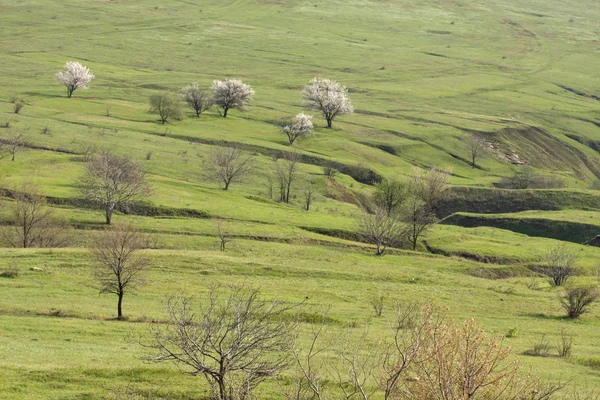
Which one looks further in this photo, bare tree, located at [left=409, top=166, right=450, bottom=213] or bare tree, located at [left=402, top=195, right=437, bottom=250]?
bare tree, located at [left=409, top=166, right=450, bottom=213]

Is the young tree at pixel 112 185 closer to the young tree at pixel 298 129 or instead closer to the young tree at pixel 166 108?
the young tree at pixel 298 129

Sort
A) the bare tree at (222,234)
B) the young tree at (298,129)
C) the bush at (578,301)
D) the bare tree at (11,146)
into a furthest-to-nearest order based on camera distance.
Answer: the young tree at (298,129) → the bare tree at (11,146) → the bare tree at (222,234) → the bush at (578,301)

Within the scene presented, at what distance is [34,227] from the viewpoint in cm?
6719

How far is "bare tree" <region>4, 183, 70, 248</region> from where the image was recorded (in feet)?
217

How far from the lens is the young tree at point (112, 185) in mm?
73250

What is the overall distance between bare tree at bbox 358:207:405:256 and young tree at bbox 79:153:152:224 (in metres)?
23.8

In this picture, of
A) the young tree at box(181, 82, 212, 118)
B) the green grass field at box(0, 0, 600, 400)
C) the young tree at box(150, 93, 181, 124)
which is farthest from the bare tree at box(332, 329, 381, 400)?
the young tree at box(181, 82, 212, 118)

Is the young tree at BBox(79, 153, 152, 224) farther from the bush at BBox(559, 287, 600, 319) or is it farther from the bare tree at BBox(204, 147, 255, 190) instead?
the bush at BBox(559, 287, 600, 319)

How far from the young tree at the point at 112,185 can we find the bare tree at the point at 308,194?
22283 mm

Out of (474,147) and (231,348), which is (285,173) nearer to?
(474,147)

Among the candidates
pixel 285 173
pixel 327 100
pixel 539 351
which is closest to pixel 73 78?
pixel 327 100

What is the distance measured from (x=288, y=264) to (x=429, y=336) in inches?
1721

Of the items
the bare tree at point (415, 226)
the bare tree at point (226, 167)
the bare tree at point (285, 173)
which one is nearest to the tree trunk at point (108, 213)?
the bare tree at point (226, 167)

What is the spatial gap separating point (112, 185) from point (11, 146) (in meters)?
24.6
